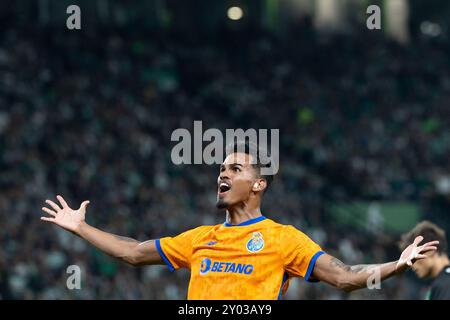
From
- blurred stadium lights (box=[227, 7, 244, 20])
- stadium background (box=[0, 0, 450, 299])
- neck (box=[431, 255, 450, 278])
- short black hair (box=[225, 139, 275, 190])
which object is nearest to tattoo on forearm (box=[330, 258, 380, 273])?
short black hair (box=[225, 139, 275, 190])

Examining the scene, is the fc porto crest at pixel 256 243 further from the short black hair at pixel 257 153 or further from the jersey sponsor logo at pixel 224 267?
the short black hair at pixel 257 153

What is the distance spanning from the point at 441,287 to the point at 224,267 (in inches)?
104

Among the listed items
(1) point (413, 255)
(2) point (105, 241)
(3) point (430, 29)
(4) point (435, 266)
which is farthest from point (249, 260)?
(3) point (430, 29)

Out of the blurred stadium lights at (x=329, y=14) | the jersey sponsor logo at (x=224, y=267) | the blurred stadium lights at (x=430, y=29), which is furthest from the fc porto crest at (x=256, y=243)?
the blurred stadium lights at (x=430, y=29)

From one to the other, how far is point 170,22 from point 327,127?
6319mm

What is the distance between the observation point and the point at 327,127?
25094mm

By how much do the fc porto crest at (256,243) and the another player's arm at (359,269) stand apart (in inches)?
16.4

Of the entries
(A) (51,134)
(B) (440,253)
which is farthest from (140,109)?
(B) (440,253)

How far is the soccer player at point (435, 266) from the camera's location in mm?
8430

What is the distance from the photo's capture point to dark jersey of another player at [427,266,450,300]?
838cm

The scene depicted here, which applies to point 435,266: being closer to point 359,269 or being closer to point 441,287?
point 441,287

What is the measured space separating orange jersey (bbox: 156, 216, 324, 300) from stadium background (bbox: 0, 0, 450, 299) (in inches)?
341

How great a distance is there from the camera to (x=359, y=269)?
6.16 m
